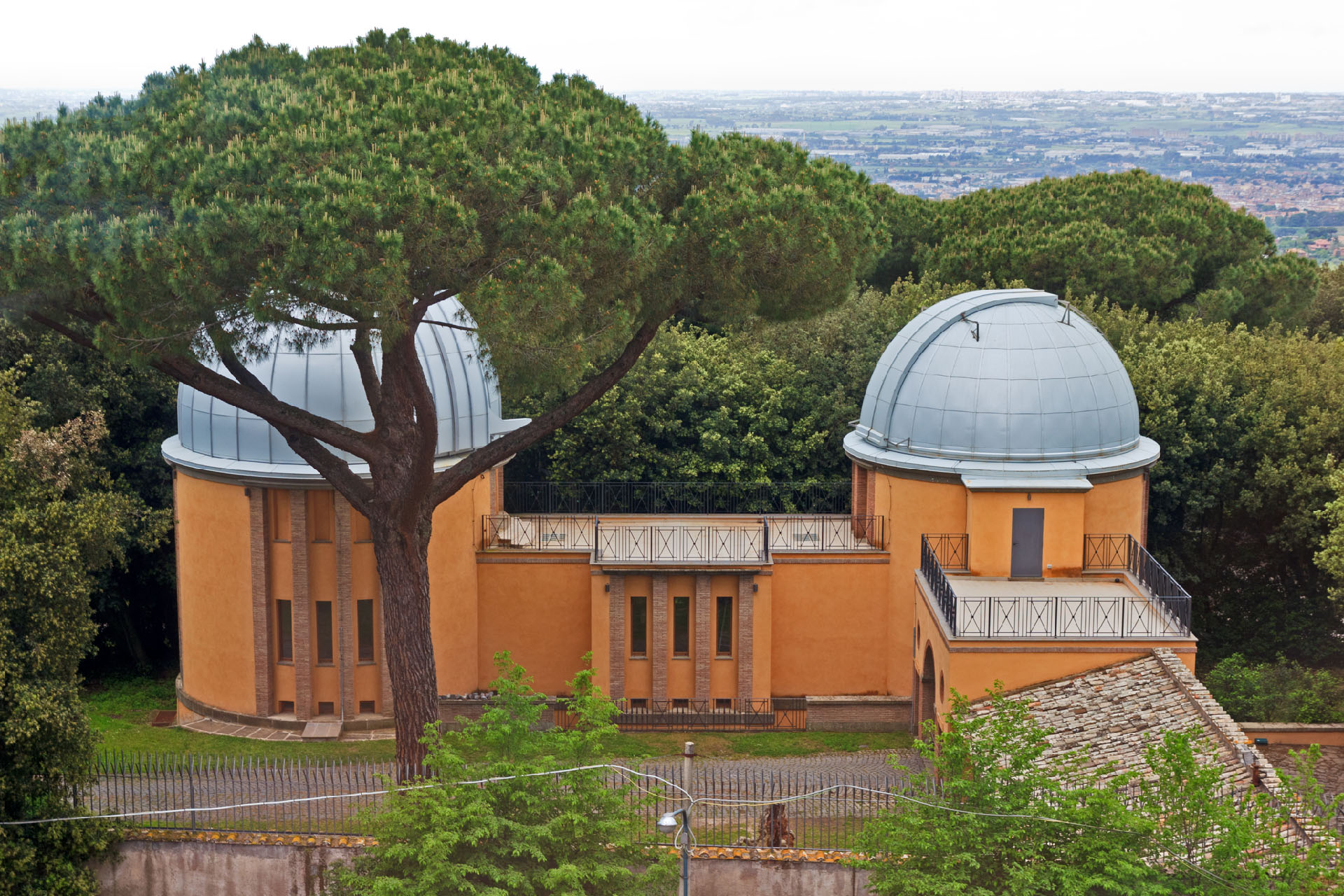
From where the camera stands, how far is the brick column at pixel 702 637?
94.8ft

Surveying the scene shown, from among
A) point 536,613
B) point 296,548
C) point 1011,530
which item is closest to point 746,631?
point 536,613

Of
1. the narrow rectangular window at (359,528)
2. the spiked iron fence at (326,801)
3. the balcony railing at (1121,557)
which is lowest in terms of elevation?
the spiked iron fence at (326,801)

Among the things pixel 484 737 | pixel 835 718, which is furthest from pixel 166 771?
pixel 835 718

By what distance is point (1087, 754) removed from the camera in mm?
20375

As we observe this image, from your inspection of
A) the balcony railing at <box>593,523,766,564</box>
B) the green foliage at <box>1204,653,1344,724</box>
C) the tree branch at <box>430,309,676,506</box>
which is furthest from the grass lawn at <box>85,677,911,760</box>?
the green foliage at <box>1204,653,1344,724</box>

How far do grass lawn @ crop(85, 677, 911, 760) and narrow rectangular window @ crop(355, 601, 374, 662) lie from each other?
174 cm

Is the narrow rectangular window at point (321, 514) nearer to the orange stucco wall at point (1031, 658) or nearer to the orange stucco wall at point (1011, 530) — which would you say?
the orange stucco wall at point (1031, 658)

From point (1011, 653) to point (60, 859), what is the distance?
15338 millimetres

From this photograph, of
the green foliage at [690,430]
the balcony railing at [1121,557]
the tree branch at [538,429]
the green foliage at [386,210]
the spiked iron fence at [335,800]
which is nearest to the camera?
the green foliage at [386,210]

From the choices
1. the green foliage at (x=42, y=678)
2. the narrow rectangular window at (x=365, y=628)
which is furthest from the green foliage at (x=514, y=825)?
the narrow rectangular window at (x=365, y=628)

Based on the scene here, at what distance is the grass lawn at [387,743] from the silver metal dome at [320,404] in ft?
17.1

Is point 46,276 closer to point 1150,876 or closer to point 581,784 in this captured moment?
point 581,784

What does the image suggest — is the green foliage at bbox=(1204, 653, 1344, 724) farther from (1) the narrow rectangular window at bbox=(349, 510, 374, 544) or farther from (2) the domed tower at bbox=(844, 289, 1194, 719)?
(1) the narrow rectangular window at bbox=(349, 510, 374, 544)

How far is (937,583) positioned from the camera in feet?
86.2
